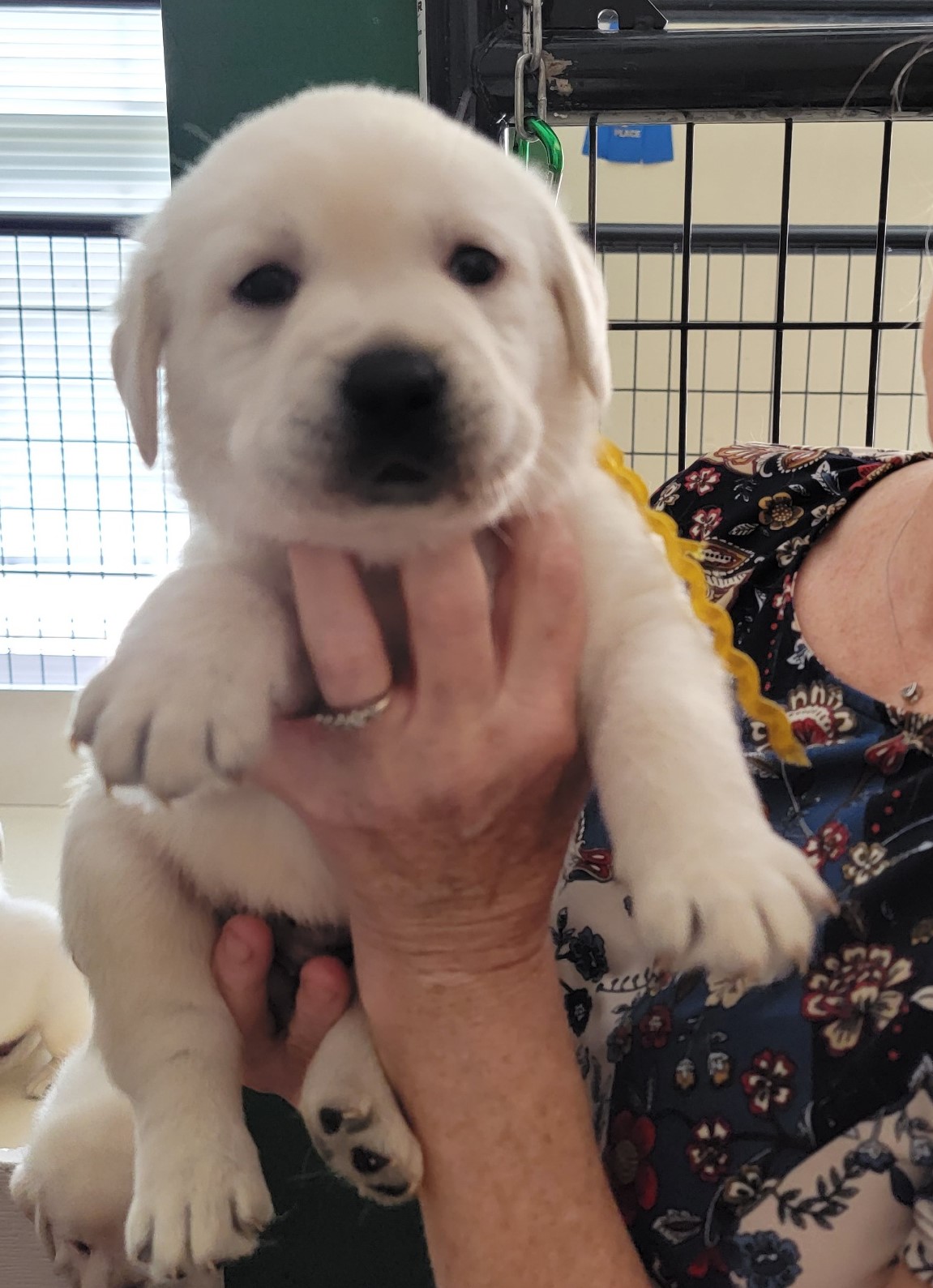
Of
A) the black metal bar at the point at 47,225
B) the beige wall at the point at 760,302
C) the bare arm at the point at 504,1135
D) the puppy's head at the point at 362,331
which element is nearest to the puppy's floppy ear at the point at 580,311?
the puppy's head at the point at 362,331

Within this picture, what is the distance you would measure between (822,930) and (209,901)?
25.8 inches

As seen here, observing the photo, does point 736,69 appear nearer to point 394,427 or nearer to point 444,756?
point 394,427

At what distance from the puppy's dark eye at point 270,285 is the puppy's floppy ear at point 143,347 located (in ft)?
0.52

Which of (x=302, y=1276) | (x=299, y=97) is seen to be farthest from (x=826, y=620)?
(x=302, y=1276)

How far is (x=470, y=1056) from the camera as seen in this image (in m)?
1.04

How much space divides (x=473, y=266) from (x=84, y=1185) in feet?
3.85

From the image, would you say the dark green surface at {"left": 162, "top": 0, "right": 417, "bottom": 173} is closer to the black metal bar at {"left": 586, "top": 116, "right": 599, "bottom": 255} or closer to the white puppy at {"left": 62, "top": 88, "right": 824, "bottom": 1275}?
the black metal bar at {"left": 586, "top": 116, "right": 599, "bottom": 255}

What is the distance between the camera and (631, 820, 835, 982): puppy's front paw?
2.48 ft

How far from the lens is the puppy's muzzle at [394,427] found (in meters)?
0.86

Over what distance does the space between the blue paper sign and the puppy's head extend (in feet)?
6.39

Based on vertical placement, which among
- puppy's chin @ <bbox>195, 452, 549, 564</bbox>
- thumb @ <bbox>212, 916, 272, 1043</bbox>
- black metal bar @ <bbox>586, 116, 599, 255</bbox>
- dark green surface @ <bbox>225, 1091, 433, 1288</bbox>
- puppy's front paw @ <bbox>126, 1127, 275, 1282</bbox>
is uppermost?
black metal bar @ <bbox>586, 116, 599, 255</bbox>

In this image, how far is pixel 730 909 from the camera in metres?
0.76

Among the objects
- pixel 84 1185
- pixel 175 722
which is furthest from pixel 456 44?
pixel 84 1185

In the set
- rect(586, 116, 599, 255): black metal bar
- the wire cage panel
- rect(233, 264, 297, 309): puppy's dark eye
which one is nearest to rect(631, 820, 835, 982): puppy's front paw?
rect(233, 264, 297, 309): puppy's dark eye
